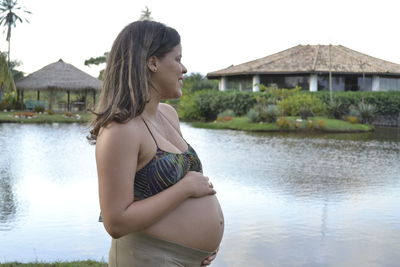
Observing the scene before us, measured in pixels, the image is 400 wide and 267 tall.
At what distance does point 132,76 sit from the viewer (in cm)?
170

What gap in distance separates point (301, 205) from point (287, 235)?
1974 mm

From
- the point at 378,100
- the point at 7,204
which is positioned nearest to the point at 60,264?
the point at 7,204

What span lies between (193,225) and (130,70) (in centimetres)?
57

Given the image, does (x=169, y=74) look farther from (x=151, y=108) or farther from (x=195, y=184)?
(x=195, y=184)

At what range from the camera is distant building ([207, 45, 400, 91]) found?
34.4 meters

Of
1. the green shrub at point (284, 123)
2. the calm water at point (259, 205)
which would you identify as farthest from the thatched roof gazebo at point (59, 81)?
the calm water at point (259, 205)

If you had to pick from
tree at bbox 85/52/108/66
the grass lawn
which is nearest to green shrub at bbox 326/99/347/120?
the grass lawn

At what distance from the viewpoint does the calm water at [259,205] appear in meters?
5.44

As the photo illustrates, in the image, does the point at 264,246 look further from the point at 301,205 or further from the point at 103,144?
the point at 103,144

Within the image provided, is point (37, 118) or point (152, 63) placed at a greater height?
point (152, 63)

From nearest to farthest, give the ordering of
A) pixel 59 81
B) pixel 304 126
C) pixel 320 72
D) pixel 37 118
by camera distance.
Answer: pixel 304 126 < pixel 37 118 < pixel 320 72 < pixel 59 81

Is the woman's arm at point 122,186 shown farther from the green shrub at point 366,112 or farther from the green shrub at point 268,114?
A: the green shrub at point 366,112

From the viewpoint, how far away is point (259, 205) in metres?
7.97

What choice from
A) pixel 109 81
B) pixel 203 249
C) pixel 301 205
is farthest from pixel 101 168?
pixel 301 205
